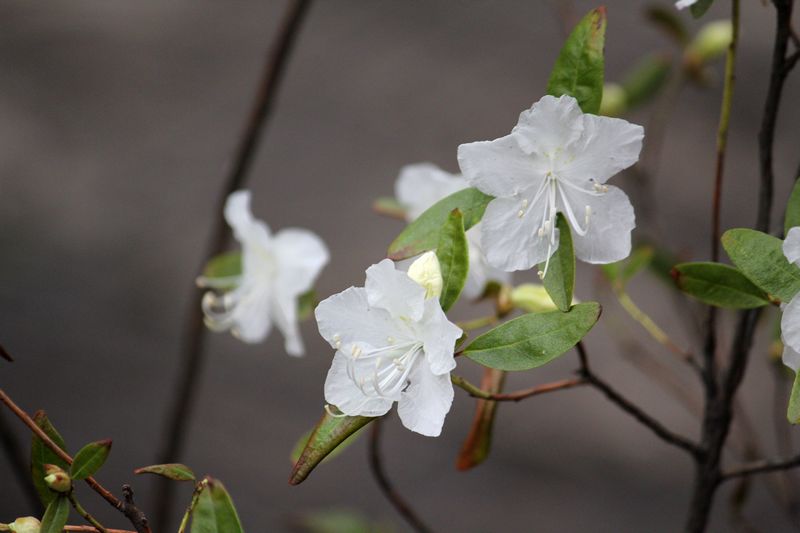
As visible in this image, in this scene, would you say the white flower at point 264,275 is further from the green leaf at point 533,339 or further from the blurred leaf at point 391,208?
the green leaf at point 533,339

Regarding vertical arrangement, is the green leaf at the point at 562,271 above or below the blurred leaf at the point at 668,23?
below

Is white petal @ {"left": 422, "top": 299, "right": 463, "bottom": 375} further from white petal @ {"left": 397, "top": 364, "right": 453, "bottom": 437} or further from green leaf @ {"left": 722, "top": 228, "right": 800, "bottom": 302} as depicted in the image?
green leaf @ {"left": 722, "top": 228, "right": 800, "bottom": 302}

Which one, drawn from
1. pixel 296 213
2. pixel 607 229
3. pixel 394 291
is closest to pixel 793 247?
pixel 607 229

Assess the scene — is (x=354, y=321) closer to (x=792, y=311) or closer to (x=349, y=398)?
(x=349, y=398)

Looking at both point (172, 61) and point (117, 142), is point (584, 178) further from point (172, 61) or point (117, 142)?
point (172, 61)

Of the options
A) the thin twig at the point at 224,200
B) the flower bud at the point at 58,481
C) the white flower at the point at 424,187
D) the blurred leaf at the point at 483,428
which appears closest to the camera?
the flower bud at the point at 58,481

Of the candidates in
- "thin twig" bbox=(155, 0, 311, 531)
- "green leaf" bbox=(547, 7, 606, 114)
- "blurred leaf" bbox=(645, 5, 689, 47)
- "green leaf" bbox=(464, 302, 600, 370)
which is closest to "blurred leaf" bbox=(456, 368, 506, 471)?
"green leaf" bbox=(464, 302, 600, 370)

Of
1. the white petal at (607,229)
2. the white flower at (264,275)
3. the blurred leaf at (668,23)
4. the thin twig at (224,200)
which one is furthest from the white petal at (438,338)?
the blurred leaf at (668,23)
